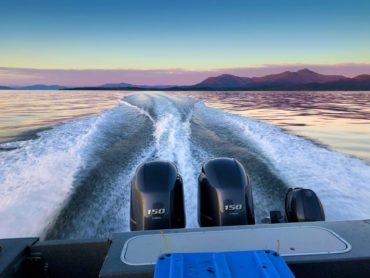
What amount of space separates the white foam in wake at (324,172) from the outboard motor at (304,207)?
129 cm

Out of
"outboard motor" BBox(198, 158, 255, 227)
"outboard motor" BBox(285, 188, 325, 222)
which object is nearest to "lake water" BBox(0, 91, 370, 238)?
"outboard motor" BBox(198, 158, 255, 227)

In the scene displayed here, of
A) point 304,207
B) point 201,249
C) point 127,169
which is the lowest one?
point 127,169

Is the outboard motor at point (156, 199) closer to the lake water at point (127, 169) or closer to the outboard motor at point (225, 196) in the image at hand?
the outboard motor at point (225, 196)

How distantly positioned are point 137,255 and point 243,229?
0.52m

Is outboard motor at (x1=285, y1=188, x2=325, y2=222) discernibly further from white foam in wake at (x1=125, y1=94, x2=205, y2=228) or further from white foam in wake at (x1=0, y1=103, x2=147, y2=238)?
white foam in wake at (x1=0, y1=103, x2=147, y2=238)

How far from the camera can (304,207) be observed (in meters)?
2.36

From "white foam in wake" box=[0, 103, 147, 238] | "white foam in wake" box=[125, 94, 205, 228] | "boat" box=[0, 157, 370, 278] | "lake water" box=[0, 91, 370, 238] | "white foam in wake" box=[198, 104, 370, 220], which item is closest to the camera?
"boat" box=[0, 157, 370, 278]

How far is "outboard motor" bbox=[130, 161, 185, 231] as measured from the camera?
7.82ft

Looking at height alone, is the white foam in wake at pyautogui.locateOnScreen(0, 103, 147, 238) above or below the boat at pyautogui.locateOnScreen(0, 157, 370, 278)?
below

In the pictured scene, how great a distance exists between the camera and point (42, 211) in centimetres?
363

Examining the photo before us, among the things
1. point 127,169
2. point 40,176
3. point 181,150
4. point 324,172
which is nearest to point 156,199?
point 40,176

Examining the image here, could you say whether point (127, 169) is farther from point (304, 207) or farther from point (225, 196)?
point (304, 207)

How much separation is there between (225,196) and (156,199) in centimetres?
47

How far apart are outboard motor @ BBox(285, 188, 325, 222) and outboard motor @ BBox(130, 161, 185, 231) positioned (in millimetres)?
760
